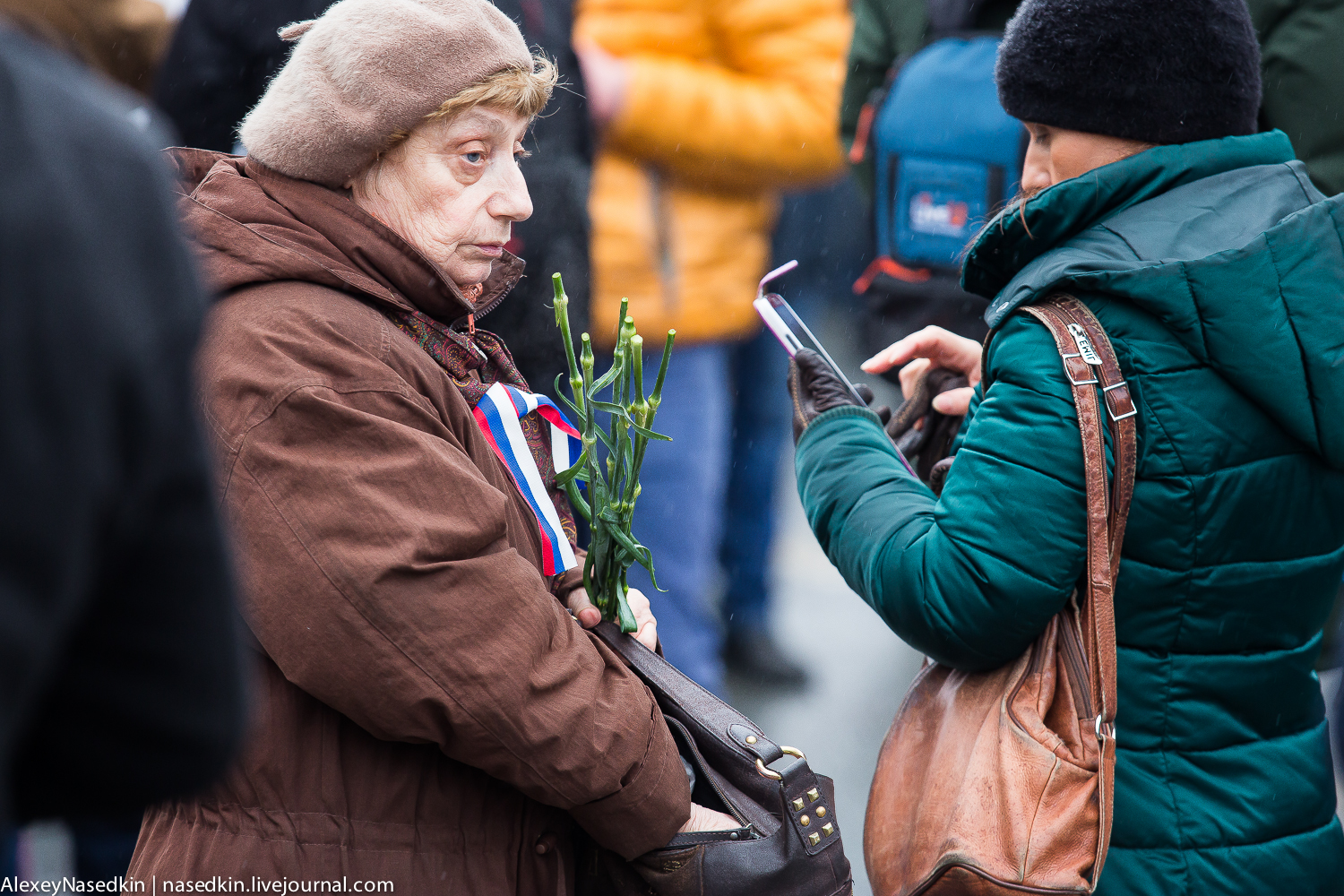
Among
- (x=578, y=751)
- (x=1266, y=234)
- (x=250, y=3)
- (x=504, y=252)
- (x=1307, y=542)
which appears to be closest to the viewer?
(x=578, y=751)

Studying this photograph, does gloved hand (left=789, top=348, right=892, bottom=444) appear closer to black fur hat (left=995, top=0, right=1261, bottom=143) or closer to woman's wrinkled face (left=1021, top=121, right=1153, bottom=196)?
woman's wrinkled face (left=1021, top=121, right=1153, bottom=196)

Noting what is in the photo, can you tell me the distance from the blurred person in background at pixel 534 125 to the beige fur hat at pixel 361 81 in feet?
2.83

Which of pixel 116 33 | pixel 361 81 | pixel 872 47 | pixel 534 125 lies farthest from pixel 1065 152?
pixel 116 33

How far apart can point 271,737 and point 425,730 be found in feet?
0.71

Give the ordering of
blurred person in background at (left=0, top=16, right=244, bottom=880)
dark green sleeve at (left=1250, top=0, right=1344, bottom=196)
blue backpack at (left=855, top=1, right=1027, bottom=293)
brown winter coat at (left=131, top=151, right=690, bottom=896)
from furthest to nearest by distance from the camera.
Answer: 1. blue backpack at (left=855, top=1, right=1027, bottom=293)
2. dark green sleeve at (left=1250, top=0, right=1344, bottom=196)
3. brown winter coat at (left=131, top=151, right=690, bottom=896)
4. blurred person in background at (left=0, top=16, right=244, bottom=880)

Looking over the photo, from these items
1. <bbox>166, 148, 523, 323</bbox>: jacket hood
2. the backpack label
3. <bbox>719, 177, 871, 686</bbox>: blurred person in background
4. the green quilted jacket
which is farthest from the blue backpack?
<bbox>166, 148, 523, 323</bbox>: jacket hood

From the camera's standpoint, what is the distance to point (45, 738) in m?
0.70

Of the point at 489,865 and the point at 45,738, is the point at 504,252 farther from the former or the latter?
the point at 45,738

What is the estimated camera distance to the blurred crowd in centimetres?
60

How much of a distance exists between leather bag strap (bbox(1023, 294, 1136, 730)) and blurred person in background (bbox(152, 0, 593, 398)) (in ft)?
4.15

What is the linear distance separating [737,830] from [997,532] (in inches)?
21.3

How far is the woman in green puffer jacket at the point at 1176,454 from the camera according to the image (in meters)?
1.63

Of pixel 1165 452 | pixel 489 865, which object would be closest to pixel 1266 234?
pixel 1165 452

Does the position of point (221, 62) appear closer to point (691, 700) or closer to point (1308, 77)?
point (691, 700)
